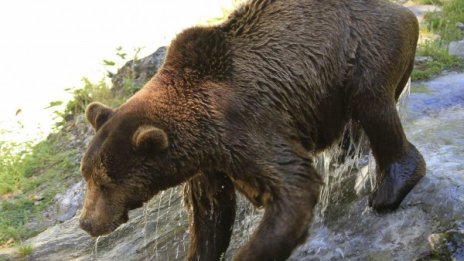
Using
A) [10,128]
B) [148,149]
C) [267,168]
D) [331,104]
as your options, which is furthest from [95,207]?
[10,128]

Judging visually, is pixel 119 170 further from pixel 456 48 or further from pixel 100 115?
pixel 456 48

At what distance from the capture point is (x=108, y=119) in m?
5.20

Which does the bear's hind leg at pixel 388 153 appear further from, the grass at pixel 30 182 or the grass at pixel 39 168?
the grass at pixel 30 182

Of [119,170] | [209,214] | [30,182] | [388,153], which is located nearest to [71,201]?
[30,182]

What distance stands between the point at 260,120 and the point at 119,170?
40.1 inches

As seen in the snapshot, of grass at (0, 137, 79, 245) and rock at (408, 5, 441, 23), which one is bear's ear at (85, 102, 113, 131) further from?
rock at (408, 5, 441, 23)

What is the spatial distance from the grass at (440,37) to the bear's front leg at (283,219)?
4.31 meters

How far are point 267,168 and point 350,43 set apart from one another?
128 cm

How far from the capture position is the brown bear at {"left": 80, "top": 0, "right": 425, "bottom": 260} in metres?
4.90

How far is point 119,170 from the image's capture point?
4.91 metres

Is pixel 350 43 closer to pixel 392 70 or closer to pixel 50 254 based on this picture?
pixel 392 70

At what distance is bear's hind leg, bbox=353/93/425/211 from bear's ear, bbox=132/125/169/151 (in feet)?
5.25

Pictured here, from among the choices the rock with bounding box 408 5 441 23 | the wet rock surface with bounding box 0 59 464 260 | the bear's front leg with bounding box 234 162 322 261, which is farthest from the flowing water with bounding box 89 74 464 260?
the rock with bounding box 408 5 441 23

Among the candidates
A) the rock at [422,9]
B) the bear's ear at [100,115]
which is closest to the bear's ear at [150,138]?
the bear's ear at [100,115]
